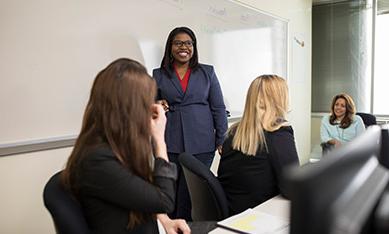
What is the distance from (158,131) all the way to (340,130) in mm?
2826

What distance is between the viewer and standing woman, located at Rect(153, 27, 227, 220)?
7.60ft

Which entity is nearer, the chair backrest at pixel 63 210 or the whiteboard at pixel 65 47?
the chair backrest at pixel 63 210

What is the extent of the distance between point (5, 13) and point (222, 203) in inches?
49.2

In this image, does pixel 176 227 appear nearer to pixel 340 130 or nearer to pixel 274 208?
pixel 274 208

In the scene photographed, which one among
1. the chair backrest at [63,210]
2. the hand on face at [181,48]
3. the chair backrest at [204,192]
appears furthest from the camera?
the hand on face at [181,48]

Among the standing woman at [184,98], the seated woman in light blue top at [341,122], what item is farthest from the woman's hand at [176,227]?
the seated woman in light blue top at [341,122]

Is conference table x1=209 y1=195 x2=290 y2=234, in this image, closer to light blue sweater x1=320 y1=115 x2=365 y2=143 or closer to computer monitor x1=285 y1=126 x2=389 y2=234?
computer monitor x1=285 y1=126 x2=389 y2=234

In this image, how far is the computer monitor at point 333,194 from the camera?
288 mm

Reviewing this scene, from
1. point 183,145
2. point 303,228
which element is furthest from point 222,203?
point 303,228

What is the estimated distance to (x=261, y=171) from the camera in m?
1.58

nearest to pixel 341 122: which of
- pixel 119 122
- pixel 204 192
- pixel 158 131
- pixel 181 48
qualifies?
pixel 181 48

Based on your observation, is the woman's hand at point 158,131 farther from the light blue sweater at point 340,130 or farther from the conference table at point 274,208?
the light blue sweater at point 340,130

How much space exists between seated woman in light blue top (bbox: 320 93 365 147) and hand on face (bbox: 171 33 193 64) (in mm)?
1870

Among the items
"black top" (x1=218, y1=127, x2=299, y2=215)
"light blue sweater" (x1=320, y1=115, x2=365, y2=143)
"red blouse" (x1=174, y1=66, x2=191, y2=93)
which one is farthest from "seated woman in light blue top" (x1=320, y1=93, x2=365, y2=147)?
"black top" (x1=218, y1=127, x2=299, y2=215)
